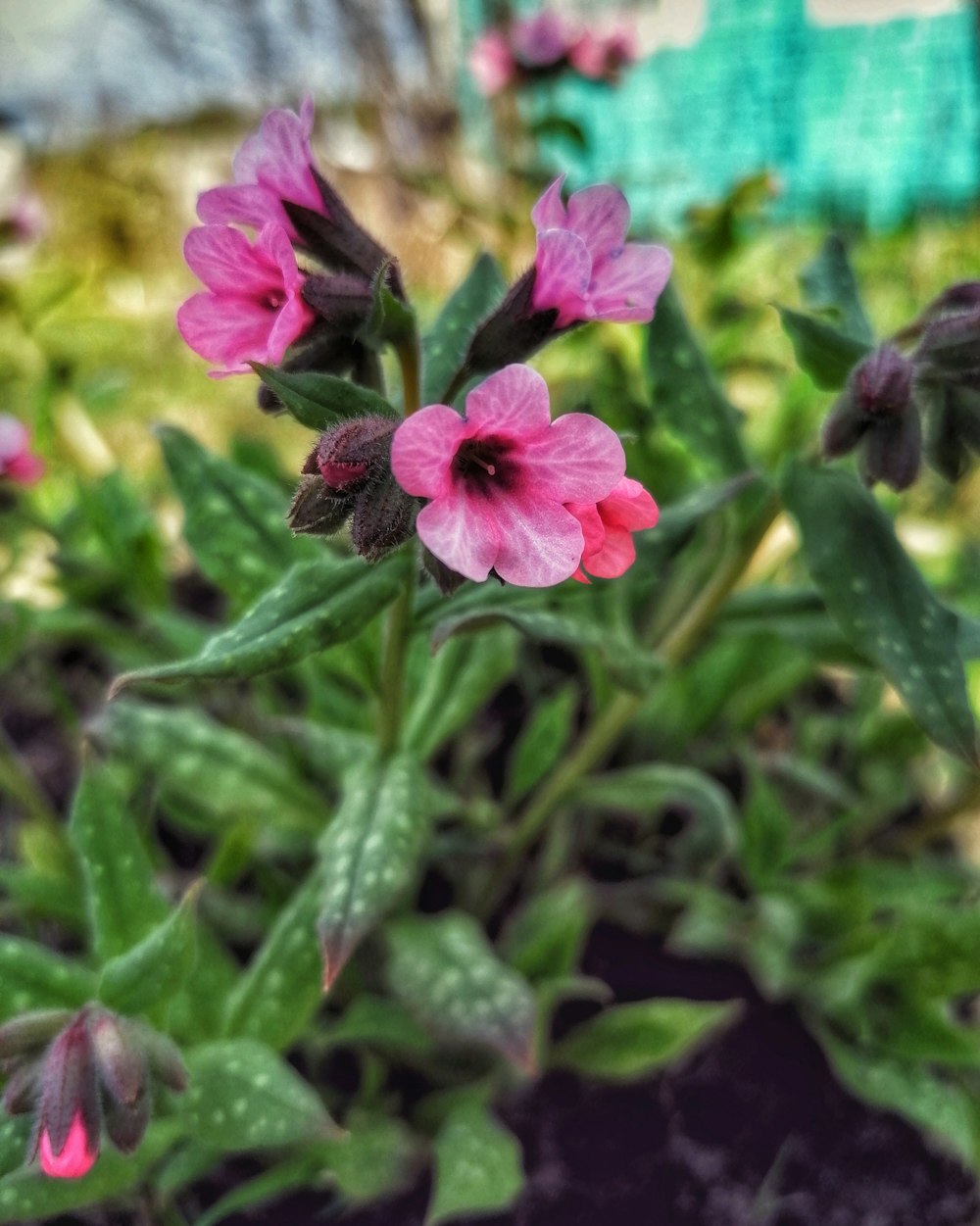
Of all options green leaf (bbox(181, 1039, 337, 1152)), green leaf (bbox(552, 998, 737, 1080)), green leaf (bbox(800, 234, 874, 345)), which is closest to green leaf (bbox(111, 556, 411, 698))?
green leaf (bbox(181, 1039, 337, 1152))

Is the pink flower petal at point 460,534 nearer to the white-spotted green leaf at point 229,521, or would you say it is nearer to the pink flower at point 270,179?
the pink flower at point 270,179

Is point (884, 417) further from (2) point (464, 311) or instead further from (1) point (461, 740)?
(1) point (461, 740)

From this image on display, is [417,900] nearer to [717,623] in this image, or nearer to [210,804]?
[210,804]

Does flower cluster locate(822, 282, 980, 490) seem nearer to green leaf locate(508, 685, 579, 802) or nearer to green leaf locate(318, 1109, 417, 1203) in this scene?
green leaf locate(508, 685, 579, 802)

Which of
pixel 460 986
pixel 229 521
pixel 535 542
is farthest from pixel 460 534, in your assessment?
pixel 460 986

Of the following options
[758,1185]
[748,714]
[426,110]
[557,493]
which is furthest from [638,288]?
[426,110]
